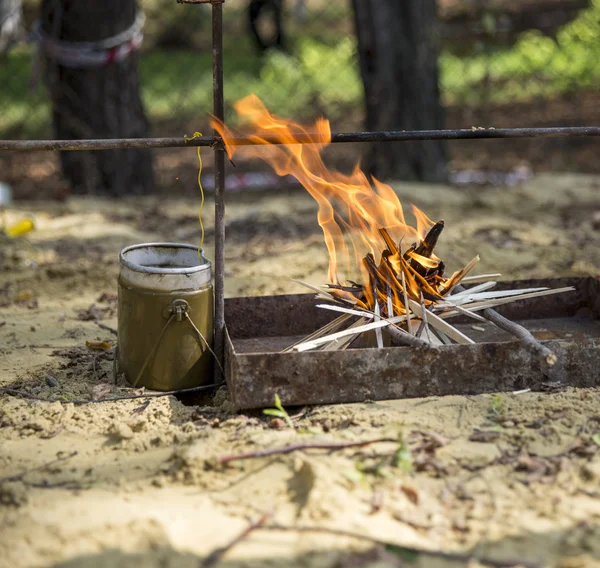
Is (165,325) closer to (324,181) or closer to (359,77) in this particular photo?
(324,181)

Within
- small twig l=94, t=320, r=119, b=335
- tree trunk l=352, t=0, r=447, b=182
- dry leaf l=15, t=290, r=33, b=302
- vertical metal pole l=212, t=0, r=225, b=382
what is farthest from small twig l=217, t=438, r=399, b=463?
tree trunk l=352, t=0, r=447, b=182

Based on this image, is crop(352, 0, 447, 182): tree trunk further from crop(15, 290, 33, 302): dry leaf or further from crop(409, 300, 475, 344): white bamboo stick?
crop(409, 300, 475, 344): white bamboo stick

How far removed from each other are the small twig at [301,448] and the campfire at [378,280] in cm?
53

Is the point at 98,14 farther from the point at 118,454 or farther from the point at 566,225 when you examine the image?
the point at 118,454

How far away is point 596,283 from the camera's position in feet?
15.2

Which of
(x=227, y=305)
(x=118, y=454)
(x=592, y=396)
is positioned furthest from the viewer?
(x=227, y=305)

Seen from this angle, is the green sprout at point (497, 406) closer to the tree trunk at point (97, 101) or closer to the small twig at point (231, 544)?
the small twig at point (231, 544)

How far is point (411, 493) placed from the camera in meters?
3.01

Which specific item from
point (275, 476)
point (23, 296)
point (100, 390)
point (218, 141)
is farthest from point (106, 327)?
point (275, 476)

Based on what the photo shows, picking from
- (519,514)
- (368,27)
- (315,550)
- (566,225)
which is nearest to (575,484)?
(519,514)

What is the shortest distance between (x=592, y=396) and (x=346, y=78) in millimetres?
10347

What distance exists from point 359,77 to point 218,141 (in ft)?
18.9

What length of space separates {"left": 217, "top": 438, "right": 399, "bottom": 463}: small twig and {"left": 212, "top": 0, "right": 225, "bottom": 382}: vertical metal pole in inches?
34.1

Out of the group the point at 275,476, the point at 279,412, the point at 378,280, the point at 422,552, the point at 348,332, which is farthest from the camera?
the point at 378,280
